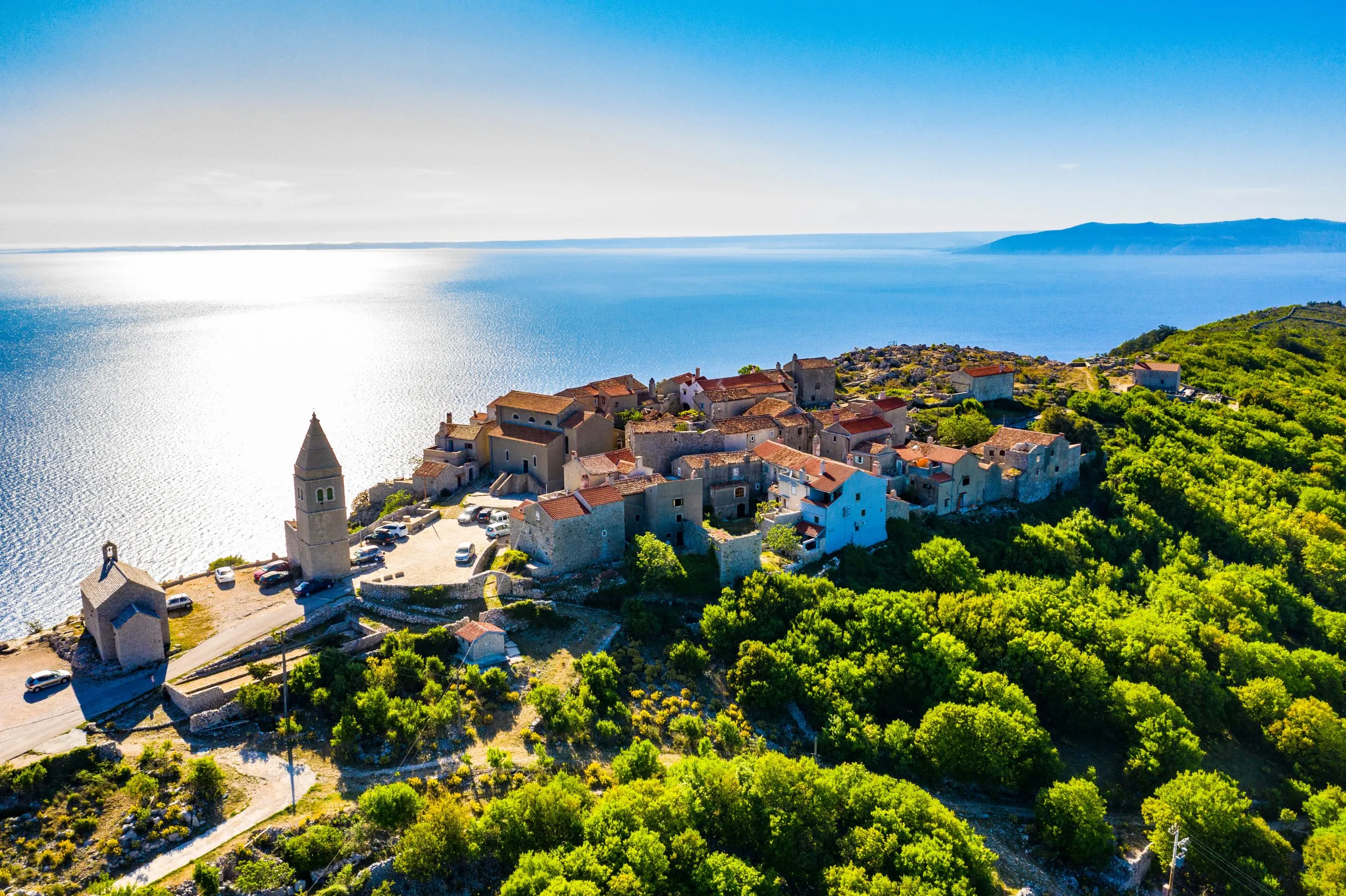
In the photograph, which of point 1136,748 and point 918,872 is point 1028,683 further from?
point 918,872

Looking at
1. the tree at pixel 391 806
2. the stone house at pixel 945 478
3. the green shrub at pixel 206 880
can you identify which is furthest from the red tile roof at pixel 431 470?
the stone house at pixel 945 478

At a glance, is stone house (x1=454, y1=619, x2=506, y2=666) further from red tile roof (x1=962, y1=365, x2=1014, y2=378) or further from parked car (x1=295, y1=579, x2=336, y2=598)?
red tile roof (x1=962, y1=365, x2=1014, y2=378)

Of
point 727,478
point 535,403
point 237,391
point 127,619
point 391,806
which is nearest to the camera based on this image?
point 391,806

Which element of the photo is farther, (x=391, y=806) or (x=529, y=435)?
(x=529, y=435)

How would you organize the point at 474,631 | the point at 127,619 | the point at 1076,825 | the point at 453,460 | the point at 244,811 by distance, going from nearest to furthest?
the point at 244,811 < the point at 1076,825 < the point at 127,619 < the point at 474,631 < the point at 453,460

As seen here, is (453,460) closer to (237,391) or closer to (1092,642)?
(1092,642)

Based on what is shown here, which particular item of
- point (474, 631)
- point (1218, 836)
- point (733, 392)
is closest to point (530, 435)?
point (733, 392)

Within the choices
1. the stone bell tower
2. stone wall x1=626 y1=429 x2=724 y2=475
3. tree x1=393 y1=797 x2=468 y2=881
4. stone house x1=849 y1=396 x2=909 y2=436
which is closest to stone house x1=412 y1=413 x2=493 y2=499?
stone wall x1=626 y1=429 x2=724 y2=475

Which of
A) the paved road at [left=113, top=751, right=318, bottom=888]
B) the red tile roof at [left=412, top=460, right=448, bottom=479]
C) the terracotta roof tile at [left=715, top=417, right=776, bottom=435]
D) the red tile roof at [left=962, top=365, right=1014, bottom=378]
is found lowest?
the paved road at [left=113, top=751, right=318, bottom=888]
